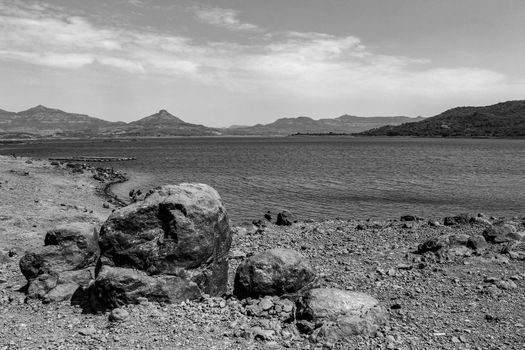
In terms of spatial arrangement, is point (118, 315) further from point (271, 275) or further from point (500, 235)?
point (500, 235)

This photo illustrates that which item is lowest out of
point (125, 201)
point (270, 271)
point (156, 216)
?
point (125, 201)

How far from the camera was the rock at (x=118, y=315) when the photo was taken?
14211mm

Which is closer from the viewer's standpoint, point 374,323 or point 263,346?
point 263,346

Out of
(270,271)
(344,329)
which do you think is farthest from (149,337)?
(344,329)

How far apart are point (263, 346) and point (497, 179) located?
73069 millimetres

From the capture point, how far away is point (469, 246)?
2472cm

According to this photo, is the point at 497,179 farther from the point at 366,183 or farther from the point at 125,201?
the point at 125,201

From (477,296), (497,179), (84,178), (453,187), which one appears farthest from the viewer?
(497,179)

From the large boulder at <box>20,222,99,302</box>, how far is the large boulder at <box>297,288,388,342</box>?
956cm

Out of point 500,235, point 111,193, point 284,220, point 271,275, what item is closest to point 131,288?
point 271,275

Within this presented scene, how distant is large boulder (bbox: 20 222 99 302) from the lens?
16.8 m

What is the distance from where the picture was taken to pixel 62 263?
712 inches

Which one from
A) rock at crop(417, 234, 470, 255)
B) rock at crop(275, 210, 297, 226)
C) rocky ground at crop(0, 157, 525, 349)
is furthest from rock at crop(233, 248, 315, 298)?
rock at crop(275, 210, 297, 226)

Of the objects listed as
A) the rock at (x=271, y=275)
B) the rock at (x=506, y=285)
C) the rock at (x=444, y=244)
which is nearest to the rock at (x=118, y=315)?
the rock at (x=271, y=275)
